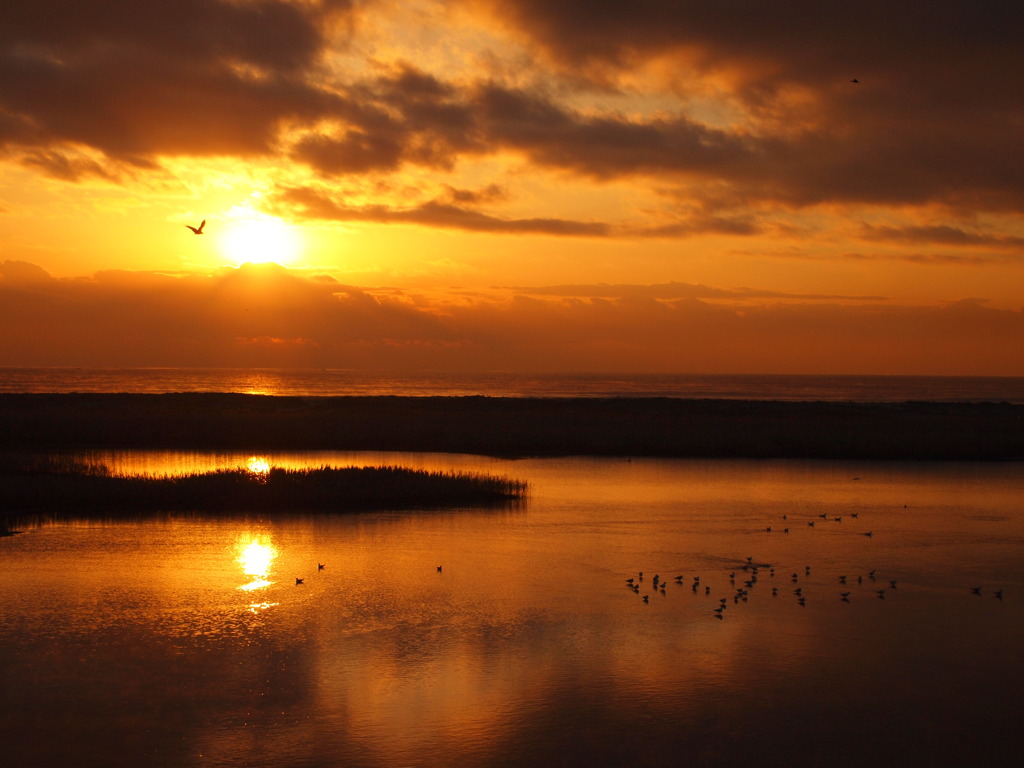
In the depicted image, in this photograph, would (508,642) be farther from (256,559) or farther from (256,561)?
(256,559)

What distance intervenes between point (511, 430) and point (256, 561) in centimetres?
3382

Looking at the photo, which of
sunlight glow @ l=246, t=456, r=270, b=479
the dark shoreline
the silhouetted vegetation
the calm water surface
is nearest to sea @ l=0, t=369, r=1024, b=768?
the calm water surface

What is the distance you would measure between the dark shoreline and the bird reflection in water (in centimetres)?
2282

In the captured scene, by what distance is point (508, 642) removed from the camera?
48.6 ft

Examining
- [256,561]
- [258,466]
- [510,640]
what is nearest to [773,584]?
[510,640]

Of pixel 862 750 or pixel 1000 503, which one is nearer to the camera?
pixel 862 750

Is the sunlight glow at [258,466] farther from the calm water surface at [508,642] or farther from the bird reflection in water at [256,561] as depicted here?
the bird reflection in water at [256,561]

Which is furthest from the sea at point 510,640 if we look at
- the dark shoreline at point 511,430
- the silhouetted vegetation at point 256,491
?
the dark shoreline at point 511,430

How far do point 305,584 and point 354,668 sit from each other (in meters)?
5.32

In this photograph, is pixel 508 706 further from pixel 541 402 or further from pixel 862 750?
pixel 541 402

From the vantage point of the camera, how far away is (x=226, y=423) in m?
53.8

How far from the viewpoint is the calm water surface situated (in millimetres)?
11078

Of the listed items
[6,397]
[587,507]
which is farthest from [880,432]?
[6,397]

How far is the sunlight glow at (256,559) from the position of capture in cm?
1855
